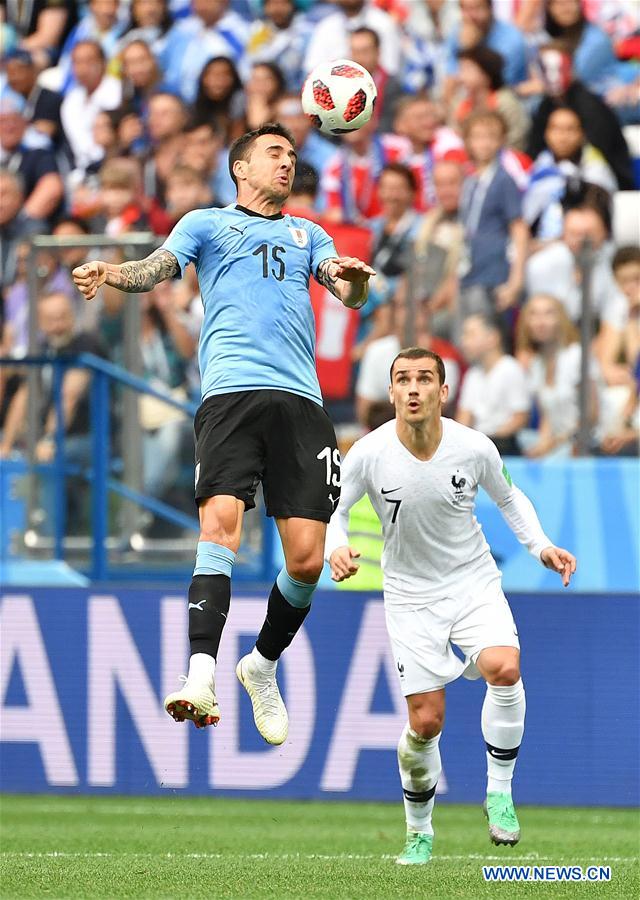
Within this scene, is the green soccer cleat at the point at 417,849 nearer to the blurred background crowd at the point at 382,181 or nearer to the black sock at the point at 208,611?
the black sock at the point at 208,611

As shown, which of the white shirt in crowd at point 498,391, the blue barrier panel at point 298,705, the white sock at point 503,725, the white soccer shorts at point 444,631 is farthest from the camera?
the white shirt in crowd at point 498,391

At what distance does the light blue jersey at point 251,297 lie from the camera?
675 cm

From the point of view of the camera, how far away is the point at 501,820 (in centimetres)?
711

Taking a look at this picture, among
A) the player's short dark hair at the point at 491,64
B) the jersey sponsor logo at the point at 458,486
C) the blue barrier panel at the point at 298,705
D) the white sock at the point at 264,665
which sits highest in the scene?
the player's short dark hair at the point at 491,64

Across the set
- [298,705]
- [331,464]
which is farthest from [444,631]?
[298,705]

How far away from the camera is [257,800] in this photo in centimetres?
1001

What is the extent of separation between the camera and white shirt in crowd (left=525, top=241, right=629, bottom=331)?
38.4 feet

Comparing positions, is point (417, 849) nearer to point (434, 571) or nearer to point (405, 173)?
point (434, 571)

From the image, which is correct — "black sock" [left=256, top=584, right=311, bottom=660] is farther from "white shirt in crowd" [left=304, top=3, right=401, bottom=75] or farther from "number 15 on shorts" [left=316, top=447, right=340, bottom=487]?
"white shirt in crowd" [left=304, top=3, right=401, bottom=75]

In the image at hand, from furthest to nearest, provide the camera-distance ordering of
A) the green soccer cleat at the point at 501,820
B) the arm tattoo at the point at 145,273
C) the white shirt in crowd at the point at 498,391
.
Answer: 1. the white shirt in crowd at the point at 498,391
2. the green soccer cleat at the point at 501,820
3. the arm tattoo at the point at 145,273

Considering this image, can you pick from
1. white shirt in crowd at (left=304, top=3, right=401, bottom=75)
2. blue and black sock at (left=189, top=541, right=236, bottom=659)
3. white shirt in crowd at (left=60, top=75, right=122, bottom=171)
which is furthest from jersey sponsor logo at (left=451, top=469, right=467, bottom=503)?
white shirt in crowd at (left=60, top=75, right=122, bottom=171)

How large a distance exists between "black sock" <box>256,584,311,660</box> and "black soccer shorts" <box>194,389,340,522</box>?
1.51 ft

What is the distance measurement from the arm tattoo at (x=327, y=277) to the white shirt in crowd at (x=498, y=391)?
16.7ft

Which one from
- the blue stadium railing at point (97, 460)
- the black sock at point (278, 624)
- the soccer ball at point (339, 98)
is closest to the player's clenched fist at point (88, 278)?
the soccer ball at point (339, 98)
